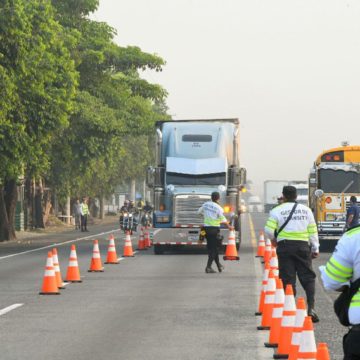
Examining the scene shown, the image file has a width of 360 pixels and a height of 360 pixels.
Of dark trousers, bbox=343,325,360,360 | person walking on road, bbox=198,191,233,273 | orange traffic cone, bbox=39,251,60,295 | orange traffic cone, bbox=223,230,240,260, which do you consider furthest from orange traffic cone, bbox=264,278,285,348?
orange traffic cone, bbox=223,230,240,260

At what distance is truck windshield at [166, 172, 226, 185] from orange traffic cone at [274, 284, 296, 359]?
21.7 meters

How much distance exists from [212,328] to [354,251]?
792cm

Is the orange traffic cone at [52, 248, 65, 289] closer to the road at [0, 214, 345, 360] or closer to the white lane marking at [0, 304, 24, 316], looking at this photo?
the road at [0, 214, 345, 360]

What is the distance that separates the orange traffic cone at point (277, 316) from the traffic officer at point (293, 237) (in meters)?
2.32

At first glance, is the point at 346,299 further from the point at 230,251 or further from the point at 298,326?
the point at 230,251

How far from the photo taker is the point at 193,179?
33469mm

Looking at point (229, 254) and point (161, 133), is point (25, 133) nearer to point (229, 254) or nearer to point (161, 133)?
point (161, 133)

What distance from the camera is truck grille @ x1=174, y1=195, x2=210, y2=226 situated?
1302 inches

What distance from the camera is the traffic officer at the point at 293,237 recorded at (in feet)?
49.5

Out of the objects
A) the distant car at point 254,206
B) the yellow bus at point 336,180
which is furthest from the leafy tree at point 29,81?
the distant car at point 254,206

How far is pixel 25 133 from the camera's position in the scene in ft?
123

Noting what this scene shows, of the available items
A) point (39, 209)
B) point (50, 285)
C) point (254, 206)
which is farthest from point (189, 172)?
point (254, 206)

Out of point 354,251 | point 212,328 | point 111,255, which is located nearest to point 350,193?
point 111,255

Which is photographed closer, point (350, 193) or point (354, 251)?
point (354, 251)
